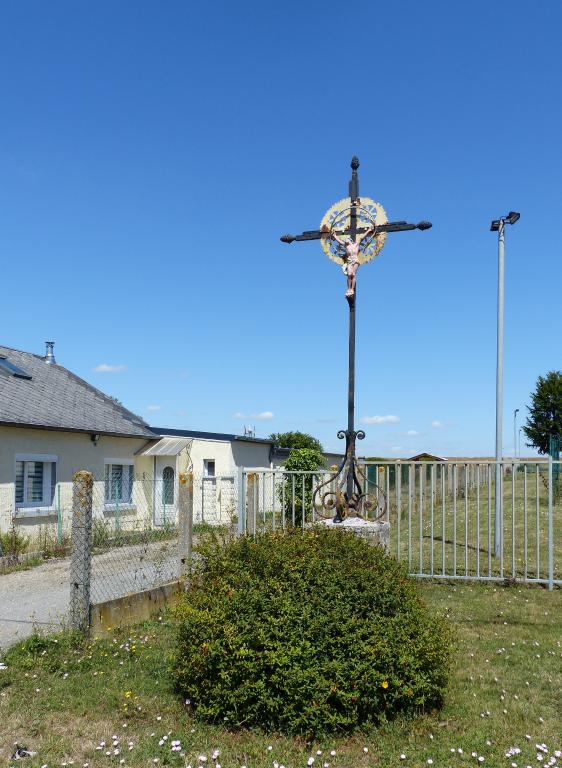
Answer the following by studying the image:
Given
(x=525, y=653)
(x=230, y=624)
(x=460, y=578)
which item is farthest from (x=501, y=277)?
(x=230, y=624)

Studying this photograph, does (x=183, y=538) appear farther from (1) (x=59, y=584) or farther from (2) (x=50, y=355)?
(2) (x=50, y=355)

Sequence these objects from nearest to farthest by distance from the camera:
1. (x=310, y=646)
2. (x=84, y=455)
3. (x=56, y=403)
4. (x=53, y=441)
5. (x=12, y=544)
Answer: (x=310, y=646) < (x=12, y=544) < (x=53, y=441) < (x=84, y=455) < (x=56, y=403)

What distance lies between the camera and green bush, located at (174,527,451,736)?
13.2ft

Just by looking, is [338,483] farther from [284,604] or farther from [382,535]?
[284,604]

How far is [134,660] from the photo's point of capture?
5672mm

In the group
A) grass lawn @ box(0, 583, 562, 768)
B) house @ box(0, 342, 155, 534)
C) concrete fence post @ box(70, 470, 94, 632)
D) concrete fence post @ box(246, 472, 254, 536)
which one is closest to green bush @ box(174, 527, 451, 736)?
grass lawn @ box(0, 583, 562, 768)

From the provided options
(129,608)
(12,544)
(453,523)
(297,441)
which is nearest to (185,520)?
(129,608)

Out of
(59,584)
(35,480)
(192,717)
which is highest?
(35,480)

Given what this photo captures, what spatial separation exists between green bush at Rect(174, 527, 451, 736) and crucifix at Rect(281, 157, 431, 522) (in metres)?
2.56

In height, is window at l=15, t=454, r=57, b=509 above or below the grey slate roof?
below

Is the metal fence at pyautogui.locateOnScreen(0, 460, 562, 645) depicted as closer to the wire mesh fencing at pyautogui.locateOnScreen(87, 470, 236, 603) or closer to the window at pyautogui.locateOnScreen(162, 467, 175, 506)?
the wire mesh fencing at pyautogui.locateOnScreen(87, 470, 236, 603)

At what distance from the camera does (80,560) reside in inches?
245

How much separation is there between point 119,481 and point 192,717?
13.5 meters

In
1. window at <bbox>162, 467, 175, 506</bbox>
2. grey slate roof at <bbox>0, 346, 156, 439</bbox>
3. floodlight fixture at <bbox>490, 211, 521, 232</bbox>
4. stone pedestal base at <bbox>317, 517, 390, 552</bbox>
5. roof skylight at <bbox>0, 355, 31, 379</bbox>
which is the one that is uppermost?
floodlight fixture at <bbox>490, 211, 521, 232</bbox>
